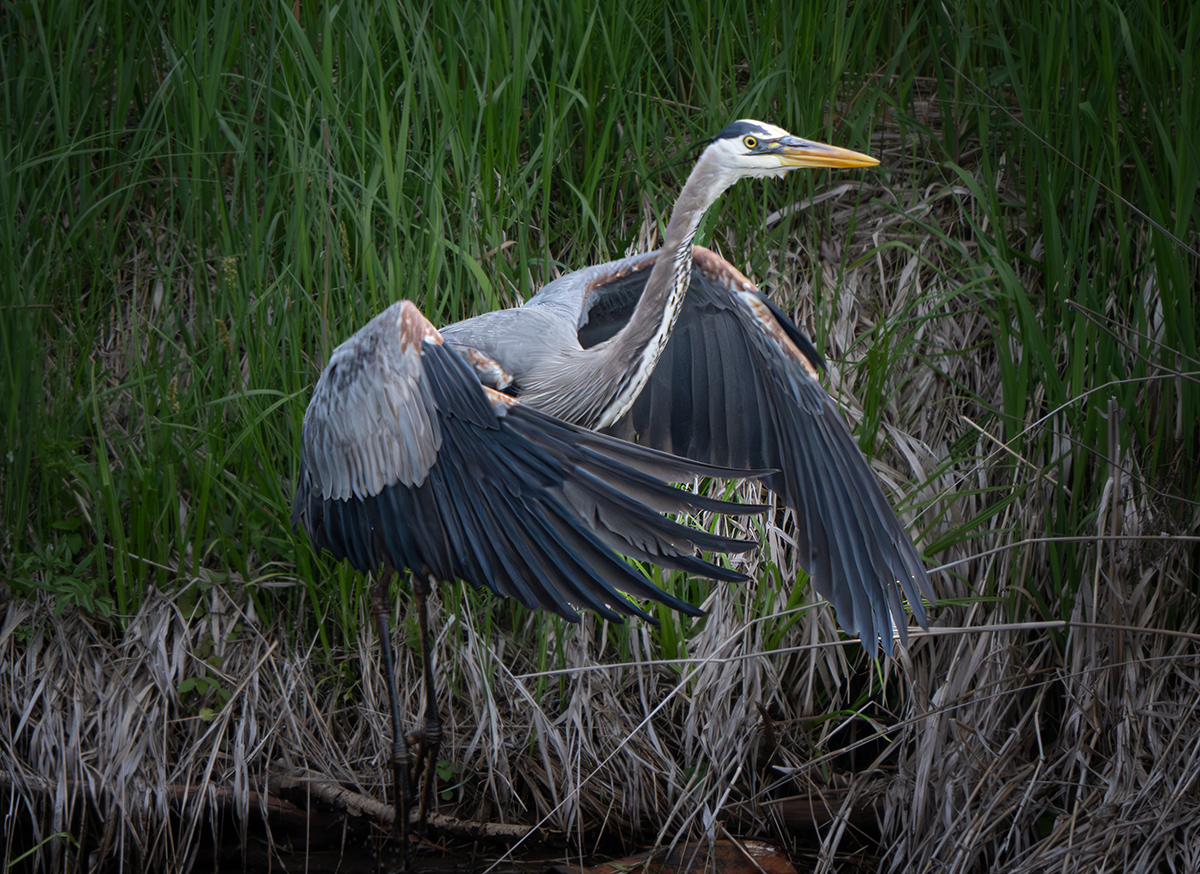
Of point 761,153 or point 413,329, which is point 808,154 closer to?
point 761,153

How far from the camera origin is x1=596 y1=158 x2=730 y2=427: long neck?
2.39 m

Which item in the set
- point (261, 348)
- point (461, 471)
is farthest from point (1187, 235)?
point (261, 348)

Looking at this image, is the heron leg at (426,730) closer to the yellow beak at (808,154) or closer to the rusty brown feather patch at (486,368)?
the rusty brown feather patch at (486,368)

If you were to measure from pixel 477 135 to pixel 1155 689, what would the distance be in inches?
92.1

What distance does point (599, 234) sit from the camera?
314 centimetres

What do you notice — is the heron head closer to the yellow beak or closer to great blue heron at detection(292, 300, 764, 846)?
the yellow beak

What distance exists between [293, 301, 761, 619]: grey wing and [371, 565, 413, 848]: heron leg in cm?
18

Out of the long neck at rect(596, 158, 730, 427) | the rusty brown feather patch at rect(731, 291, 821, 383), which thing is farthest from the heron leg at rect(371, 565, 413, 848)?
the rusty brown feather patch at rect(731, 291, 821, 383)

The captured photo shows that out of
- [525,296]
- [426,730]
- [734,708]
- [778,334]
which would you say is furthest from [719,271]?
[426,730]

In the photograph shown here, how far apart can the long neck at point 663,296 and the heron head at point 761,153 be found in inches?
1.5

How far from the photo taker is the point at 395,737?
252 centimetres

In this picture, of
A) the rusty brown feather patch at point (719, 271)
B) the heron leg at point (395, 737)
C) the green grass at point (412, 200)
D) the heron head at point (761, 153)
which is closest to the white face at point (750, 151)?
the heron head at point (761, 153)

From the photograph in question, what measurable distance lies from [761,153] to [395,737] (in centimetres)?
166

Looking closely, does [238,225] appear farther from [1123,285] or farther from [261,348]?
[1123,285]
